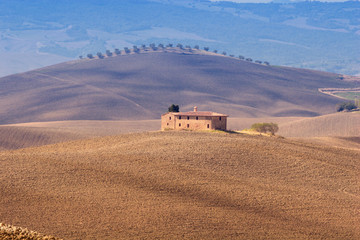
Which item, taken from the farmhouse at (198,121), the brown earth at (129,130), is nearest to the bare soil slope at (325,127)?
the brown earth at (129,130)

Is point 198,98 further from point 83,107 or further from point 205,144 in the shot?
point 205,144

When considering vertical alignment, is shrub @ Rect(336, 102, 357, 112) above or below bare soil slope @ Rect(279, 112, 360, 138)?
above

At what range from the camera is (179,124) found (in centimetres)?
6981

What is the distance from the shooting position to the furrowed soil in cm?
3359

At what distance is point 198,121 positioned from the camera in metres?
68.1

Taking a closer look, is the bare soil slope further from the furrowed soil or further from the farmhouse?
the furrowed soil

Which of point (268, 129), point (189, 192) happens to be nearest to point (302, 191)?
point (189, 192)

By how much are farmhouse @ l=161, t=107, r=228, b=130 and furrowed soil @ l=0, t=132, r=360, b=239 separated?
29.9 feet

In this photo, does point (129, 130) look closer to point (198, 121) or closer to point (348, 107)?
point (198, 121)

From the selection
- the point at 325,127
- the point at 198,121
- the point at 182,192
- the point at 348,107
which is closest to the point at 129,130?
the point at 325,127

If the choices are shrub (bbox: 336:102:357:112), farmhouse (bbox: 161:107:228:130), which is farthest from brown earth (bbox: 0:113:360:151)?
shrub (bbox: 336:102:357:112)

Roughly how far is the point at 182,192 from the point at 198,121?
92.6 feet

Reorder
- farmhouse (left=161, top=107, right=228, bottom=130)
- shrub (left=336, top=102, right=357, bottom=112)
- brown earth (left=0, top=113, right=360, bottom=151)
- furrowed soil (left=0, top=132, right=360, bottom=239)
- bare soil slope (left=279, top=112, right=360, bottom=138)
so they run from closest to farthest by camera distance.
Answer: furrowed soil (left=0, top=132, right=360, bottom=239)
farmhouse (left=161, top=107, right=228, bottom=130)
brown earth (left=0, top=113, right=360, bottom=151)
bare soil slope (left=279, top=112, right=360, bottom=138)
shrub (left=336, top=102, right=357, bottom=112)

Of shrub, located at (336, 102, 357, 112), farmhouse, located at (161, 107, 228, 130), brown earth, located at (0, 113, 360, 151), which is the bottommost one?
brown earth, located at (0, 113, 360, 151)
